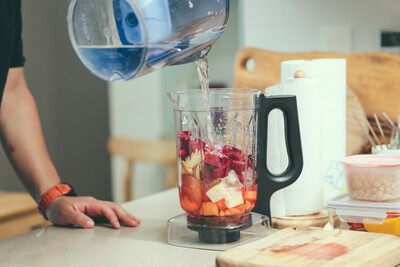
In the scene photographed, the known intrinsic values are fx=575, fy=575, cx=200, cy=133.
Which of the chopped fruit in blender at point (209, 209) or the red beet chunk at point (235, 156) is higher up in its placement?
the red beet chunk at point (235, 156)

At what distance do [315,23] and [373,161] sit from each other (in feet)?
2.41

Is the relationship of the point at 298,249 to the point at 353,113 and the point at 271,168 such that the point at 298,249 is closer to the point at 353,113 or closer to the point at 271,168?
the point at 271,168

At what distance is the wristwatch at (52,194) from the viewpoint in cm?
113

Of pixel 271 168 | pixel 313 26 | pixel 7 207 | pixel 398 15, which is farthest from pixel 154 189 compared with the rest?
pixel 271 168

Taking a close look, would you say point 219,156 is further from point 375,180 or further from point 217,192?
point 375,180

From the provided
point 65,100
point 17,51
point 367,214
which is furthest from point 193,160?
point 65,100

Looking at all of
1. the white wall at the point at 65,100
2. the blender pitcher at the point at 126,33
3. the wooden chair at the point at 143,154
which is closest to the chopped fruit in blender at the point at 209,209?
the blender pitcher at the point at 126,33

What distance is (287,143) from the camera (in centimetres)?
94

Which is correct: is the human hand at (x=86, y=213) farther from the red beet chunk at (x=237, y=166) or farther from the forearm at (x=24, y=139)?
the red beet chunk at (x=237, y=166)

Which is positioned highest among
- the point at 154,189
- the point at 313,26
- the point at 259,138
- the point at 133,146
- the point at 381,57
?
the point at 313,26

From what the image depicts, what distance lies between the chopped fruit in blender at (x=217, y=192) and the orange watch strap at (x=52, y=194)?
1.26 feet

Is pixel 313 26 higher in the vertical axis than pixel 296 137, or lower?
higher

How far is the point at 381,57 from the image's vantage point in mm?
1322

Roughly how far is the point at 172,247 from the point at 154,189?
2.19 m
